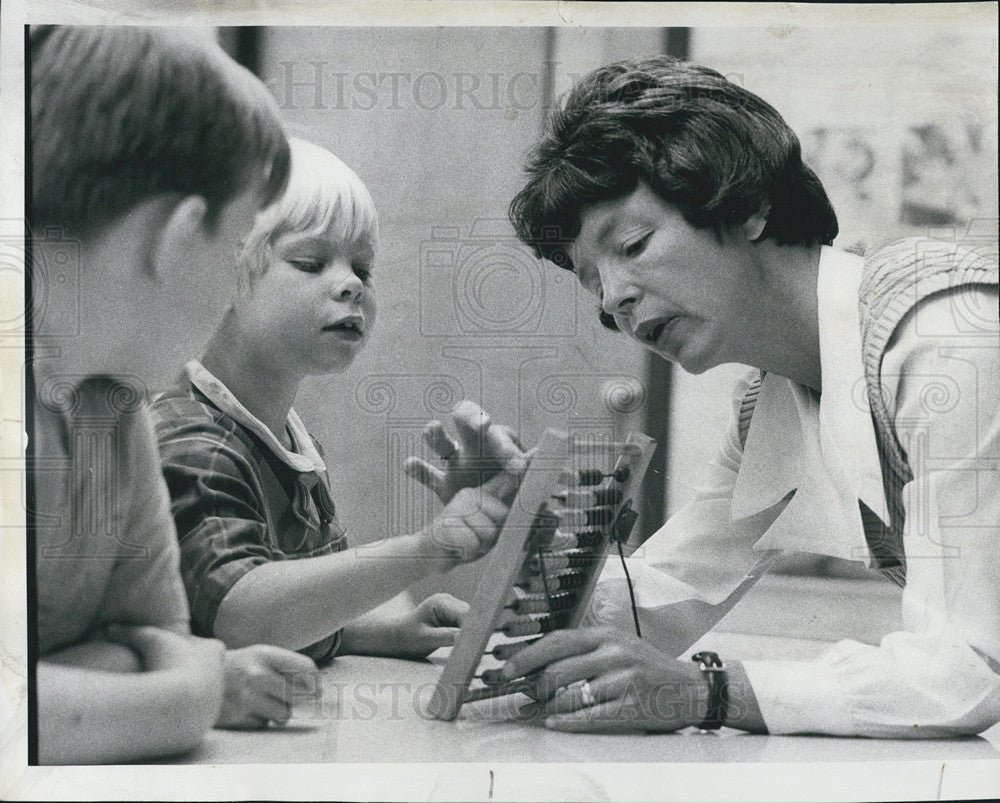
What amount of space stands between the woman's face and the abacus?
17 cm

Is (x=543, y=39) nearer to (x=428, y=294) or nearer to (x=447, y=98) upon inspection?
(x=447, y=98)

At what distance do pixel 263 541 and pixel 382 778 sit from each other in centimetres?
40

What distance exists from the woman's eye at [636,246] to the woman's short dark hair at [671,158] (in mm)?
68

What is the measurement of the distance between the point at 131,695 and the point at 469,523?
55 cm

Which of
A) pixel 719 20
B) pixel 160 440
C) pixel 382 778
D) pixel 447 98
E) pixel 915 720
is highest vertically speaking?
pixel 719 20

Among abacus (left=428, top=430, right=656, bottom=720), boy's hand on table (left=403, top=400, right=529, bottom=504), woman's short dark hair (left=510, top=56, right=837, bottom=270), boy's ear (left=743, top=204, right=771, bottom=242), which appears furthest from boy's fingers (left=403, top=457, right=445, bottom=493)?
boy's ear (left=743, top=204, right=771, bottom=242)

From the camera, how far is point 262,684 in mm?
1729

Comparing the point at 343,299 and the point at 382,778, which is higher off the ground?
the point at 343,299

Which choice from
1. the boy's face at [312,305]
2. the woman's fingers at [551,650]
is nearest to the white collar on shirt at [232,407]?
the boy's face at [312,305]

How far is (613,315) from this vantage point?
1765 millimetres

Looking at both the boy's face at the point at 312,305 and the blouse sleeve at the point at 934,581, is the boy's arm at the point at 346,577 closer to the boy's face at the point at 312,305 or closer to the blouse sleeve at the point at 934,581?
the boy's face at the point at 312,305

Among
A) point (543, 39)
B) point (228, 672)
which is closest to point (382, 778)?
point (228, 672)

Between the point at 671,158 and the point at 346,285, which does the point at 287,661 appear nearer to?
the point at 346,285

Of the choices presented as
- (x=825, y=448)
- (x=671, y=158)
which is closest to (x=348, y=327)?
(x=671, y=158)
